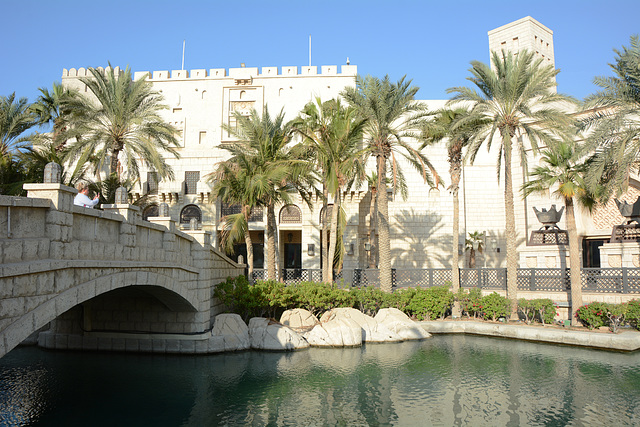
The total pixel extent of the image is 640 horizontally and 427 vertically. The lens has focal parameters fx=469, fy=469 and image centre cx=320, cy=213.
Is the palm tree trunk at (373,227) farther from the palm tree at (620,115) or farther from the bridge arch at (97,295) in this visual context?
the bridge arch at (97,295)

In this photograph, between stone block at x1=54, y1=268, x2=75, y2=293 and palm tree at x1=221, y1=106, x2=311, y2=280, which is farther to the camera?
palm tree at x1=221, y1=106, x2=311, y2=280

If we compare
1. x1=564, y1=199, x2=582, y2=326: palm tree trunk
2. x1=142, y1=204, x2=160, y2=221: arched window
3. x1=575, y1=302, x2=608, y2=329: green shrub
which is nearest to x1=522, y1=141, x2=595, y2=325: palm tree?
x1=564, y1=199, x2=582, y2=326: palm tree trunk

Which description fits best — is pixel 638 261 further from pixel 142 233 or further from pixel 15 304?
pixel 15 304

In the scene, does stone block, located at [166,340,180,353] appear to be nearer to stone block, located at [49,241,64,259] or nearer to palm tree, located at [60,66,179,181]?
palm tree, located at [60,66,179,181]

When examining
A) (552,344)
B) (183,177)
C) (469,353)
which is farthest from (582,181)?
(183,177)

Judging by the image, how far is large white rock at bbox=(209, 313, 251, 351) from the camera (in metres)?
14.7

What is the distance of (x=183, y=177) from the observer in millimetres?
28766

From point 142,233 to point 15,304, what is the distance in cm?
465

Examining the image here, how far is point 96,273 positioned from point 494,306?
47.9ft

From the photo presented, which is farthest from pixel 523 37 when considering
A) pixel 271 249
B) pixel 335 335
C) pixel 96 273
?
pixel 96 273

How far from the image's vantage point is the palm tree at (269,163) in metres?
18.0

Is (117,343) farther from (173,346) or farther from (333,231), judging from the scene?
(333,231)

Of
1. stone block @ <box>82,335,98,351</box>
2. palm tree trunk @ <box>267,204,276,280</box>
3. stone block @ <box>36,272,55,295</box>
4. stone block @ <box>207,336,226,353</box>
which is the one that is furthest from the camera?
palm tree trunk @ <box>267,204,276,280</box>

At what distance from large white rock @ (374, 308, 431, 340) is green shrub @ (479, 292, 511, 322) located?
2662 mm
